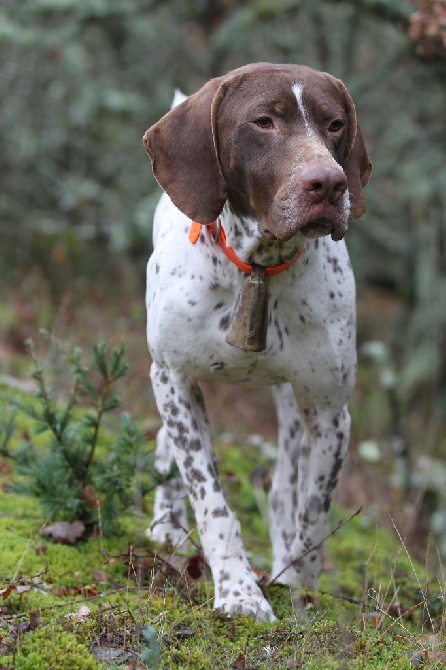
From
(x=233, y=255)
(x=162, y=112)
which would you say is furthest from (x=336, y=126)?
(x=162, y=112)

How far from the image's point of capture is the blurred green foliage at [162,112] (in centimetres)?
762

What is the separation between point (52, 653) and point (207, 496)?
40.5 inches

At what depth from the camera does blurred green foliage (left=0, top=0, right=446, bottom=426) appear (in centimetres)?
762

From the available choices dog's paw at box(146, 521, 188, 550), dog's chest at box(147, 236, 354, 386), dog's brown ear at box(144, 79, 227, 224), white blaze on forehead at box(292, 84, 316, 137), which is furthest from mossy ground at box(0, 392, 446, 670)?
white blaze on forehead at box(292, 84, 316, 137)

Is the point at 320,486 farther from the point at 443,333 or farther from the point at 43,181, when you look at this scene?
the point at 43,181

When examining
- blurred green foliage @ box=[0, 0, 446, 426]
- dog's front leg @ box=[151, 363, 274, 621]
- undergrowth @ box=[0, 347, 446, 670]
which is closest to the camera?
undergrowth @ box=[0, 347, 446, 670]

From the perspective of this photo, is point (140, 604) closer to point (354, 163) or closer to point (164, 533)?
point (164, 533)

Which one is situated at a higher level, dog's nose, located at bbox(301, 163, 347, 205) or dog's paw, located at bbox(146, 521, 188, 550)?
dog's nose, located at bbox(301, 163, 347, 205)

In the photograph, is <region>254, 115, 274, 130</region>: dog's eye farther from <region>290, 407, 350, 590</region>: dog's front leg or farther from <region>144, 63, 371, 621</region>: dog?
<region>290, 407, 350, 590</region>: dog's front leg

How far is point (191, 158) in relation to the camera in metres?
3.58

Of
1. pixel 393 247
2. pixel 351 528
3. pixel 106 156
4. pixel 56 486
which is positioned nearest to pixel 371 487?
A: pixel 351 528

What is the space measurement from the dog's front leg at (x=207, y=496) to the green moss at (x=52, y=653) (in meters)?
0.69

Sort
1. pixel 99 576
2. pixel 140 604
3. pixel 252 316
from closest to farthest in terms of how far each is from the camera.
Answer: pixel 140 604 → pixel 252 316 → pixel 99 576

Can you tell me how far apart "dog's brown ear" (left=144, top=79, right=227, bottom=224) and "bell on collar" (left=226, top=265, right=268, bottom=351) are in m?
0.29
